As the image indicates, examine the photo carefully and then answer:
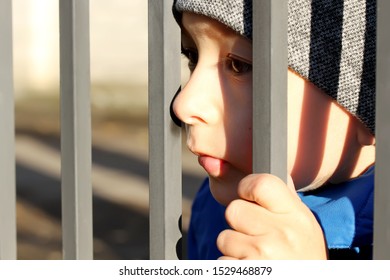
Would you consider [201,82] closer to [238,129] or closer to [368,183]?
[238,129]

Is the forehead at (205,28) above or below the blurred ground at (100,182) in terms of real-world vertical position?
above

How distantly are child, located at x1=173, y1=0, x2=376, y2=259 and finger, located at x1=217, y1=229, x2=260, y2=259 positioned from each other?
6.5 inches

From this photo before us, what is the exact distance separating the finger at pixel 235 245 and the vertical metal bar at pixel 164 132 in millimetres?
83

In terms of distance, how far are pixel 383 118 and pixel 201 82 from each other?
528 mm

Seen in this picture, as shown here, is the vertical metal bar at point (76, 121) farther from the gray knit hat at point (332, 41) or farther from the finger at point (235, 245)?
the finger at point (235, 245)

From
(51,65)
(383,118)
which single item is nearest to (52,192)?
(51,65)

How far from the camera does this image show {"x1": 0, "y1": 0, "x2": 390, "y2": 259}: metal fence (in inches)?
45.3

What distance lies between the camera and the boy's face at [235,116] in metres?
1.60

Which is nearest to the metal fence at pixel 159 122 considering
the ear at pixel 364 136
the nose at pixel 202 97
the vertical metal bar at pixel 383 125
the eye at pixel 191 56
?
the vertical metal bar at pixel 383 125

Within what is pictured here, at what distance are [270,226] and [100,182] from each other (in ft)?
20.9

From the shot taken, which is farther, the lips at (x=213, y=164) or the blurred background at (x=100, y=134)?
the blurred background at (x=100, y=134)

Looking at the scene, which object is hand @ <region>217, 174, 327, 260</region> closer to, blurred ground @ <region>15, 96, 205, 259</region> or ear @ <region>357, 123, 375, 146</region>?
ear @ <region>357, 123, 375, 146</region>

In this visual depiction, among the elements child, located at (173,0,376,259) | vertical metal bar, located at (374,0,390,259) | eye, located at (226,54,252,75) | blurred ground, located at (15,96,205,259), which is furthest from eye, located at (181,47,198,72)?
blurred ground, located at (15,96,205,259)

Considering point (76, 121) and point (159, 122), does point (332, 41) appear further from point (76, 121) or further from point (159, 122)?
point (76, 121)
